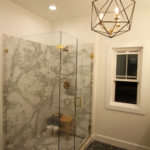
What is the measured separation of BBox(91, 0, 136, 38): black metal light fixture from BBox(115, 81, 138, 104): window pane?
1087mm

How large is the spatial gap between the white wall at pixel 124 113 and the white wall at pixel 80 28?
0.70 feet

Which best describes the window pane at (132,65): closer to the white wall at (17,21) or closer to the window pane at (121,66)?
the window pane at (121,66)

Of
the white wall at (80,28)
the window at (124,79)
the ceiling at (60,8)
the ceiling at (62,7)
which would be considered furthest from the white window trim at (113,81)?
the ceiling at (60,8)

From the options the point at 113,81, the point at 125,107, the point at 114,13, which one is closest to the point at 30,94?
the point at 113,81

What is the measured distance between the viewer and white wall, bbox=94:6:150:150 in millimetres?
2268

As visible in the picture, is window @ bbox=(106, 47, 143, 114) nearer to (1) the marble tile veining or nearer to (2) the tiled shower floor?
(1) the marble tile veining

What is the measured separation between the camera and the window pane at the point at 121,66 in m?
2.60

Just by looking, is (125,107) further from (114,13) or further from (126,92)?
(114,13)

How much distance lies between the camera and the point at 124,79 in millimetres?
2580

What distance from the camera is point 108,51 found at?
2.56 m

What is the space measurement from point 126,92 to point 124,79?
0.30 meters

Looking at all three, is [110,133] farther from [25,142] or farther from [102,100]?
[25,142]


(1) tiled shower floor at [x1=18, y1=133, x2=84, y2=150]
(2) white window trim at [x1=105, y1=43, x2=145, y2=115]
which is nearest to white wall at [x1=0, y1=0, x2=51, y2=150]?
(1) tiled shower floor at [x1=18, y1=133, x2=84, y2=150]

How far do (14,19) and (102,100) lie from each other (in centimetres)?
234
